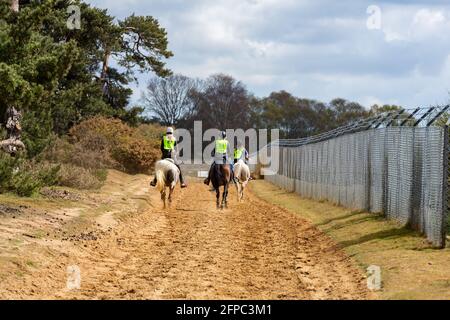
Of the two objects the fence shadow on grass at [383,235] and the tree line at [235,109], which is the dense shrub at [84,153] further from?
the tree line at [235,109]

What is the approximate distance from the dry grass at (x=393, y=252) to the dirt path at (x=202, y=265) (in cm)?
40

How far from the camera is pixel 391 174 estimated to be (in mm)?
19375

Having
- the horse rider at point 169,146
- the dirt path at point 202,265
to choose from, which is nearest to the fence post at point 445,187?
the dirt path at point 202,265

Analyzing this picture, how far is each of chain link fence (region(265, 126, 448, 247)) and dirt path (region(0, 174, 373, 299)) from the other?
2009 mm

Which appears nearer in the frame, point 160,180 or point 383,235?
point 383,235

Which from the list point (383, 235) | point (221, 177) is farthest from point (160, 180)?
point (383, 235)

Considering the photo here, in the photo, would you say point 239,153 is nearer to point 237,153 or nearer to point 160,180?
point 237,153

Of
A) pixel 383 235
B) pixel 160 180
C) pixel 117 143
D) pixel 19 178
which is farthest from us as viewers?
pixel 117 143

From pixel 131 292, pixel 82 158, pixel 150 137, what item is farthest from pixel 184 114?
pixel 131 292

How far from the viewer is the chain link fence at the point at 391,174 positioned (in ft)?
49.4

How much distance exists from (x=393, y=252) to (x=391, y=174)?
5327 millimetres

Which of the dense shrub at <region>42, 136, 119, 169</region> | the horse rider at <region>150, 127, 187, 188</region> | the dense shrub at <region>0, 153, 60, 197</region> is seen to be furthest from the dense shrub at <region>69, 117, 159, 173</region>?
the dense shrub at <region>0, 153, 60, 197</region>
